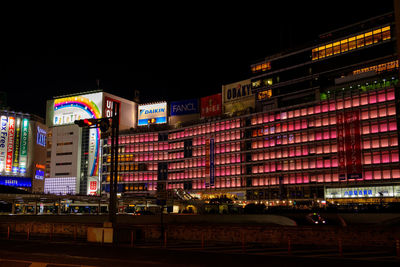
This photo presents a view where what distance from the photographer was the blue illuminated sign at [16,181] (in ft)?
410

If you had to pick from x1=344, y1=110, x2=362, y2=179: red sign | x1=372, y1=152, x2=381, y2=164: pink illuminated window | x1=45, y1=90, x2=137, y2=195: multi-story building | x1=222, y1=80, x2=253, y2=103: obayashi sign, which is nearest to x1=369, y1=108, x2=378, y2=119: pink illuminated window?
x1=344, y1=110, x2=362, y2=179: red sign

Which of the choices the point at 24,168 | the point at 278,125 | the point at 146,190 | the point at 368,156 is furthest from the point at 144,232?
the point at 24,168

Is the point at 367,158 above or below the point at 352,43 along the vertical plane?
below

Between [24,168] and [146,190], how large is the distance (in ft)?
125

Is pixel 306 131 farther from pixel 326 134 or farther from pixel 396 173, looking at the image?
pixel 396 173

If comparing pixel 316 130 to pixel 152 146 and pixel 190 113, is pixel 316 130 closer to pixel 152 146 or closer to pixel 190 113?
pixel 190 113

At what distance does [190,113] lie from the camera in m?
131

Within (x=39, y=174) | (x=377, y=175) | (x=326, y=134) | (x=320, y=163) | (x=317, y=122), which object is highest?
(x=317, y=122)

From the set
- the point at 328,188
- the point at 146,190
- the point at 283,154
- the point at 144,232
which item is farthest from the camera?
the point at 146,190

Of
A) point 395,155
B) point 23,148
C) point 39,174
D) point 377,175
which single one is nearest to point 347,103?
point 395,155

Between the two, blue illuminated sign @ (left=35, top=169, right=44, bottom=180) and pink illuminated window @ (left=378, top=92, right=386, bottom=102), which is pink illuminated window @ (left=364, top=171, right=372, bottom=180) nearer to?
pink illuminated window @ (left=378, top=92, right=386, bottom=102)

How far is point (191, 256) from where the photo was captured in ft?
74.8

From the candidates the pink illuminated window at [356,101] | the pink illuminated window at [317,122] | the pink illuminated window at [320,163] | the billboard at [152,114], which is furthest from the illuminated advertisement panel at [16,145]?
the pink illuminated window at [356,101]

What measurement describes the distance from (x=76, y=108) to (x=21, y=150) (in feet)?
88.6
